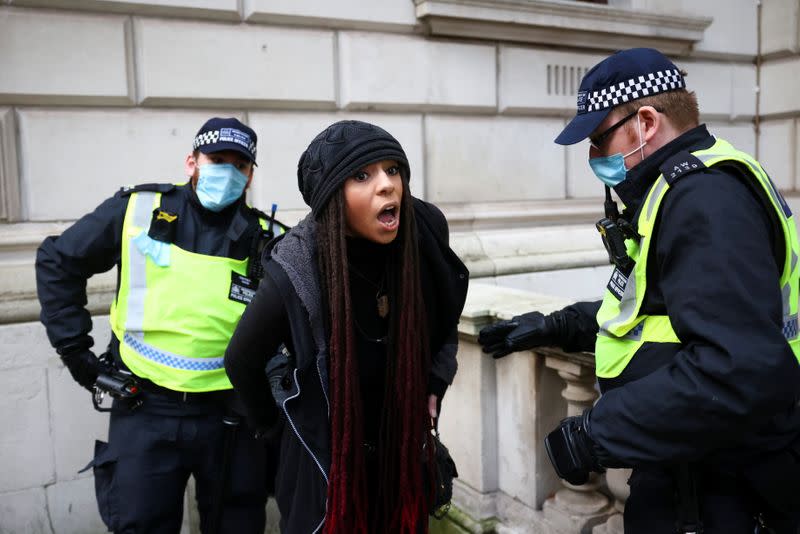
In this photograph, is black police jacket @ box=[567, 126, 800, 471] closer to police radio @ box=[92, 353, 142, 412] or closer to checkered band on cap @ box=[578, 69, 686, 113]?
checkered band on cap @ box=[578, 69, 686, 113]

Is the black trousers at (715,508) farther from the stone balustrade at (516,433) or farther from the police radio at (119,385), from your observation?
the police radio at (119,385)

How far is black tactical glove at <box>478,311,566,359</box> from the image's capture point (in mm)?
2350

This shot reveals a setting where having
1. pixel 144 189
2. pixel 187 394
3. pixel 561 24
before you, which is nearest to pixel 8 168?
pixel 144 189

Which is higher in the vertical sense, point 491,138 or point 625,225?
point 491,138

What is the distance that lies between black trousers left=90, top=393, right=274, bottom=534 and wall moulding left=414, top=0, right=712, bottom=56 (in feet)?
11.5

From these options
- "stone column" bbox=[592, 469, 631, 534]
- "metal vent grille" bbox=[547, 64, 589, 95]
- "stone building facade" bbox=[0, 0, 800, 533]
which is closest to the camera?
"stone column" bbox=[592, 469, 631, 534]

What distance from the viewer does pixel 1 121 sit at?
396cm

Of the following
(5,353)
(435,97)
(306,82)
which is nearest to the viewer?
(5,353)

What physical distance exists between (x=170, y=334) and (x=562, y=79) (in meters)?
4.37

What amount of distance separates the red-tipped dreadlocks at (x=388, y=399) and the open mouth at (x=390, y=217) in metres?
0.07

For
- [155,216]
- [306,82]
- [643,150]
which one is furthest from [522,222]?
[643,150]

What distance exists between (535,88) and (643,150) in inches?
169

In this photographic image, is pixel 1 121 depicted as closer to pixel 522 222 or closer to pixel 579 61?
pixel 522 222

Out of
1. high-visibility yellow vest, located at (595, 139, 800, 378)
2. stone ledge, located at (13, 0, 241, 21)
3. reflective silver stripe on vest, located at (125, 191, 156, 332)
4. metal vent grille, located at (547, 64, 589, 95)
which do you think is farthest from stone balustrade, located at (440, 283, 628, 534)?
metal vent grille, located at (547, 64, 589, 95)
